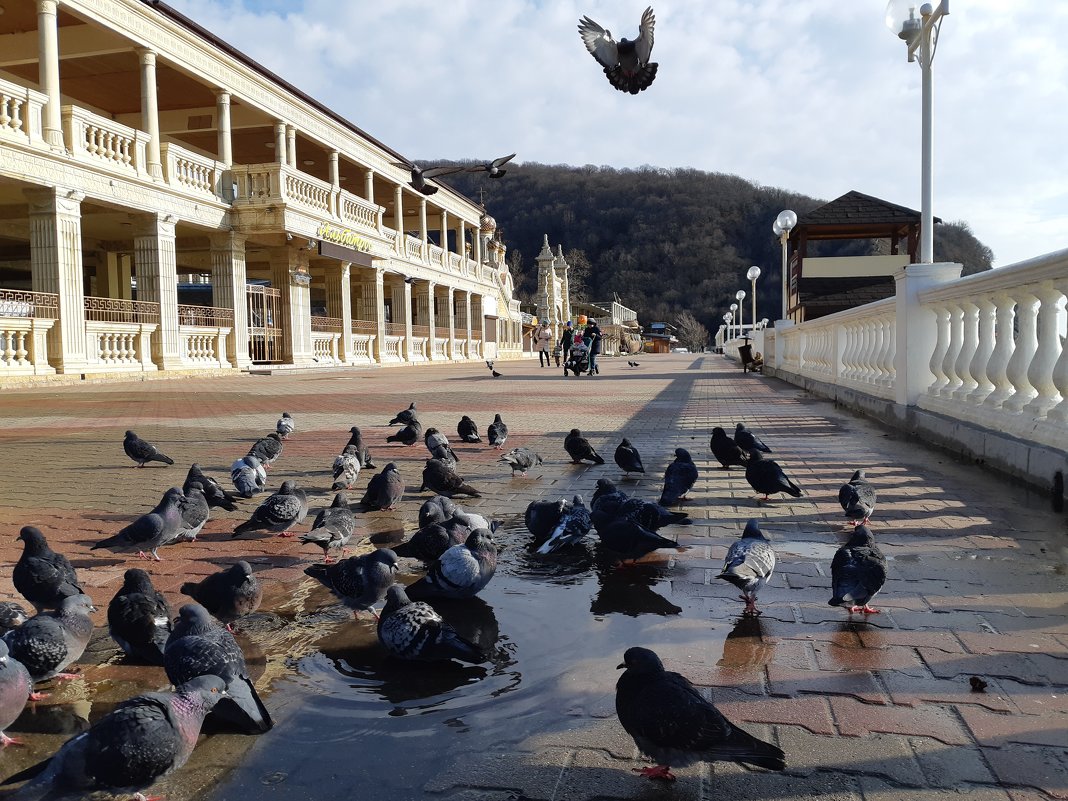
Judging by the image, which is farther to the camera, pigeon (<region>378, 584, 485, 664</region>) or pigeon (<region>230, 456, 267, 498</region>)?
pigeon (<region>230, 456, 267, 498</region>)

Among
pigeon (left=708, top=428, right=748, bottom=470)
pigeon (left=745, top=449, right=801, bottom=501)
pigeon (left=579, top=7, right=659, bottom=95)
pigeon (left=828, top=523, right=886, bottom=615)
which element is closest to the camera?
pigeon (left=828, top=523, right=886, bottom=615)

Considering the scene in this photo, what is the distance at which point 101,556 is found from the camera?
4715 mm

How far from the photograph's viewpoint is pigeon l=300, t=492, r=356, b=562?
14.9ft

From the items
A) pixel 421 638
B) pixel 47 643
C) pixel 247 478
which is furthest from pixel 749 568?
pixel 247 478

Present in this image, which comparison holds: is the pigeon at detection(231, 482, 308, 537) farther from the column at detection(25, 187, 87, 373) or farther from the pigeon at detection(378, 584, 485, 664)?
the column at detection(25, 187, 87, 373)

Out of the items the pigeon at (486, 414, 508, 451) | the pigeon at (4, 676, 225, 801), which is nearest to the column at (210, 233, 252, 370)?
the pigeon at (486, 414, 508, 451)

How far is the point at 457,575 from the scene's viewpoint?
12.5ft

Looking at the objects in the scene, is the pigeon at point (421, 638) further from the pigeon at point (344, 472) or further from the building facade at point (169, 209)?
the building facade at point (169, 209)

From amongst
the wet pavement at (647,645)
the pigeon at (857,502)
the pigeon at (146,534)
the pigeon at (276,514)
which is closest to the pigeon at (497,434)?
the wet pavement at (647,645)

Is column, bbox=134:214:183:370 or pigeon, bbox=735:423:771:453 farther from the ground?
column, bbox=134:214:183:370

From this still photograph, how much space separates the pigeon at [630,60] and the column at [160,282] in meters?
17.4

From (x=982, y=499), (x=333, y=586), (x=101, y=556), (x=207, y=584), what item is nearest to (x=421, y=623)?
(x=333, y=586)

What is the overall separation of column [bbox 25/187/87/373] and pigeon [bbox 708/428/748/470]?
59.0ft

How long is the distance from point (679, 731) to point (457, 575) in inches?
70.3
